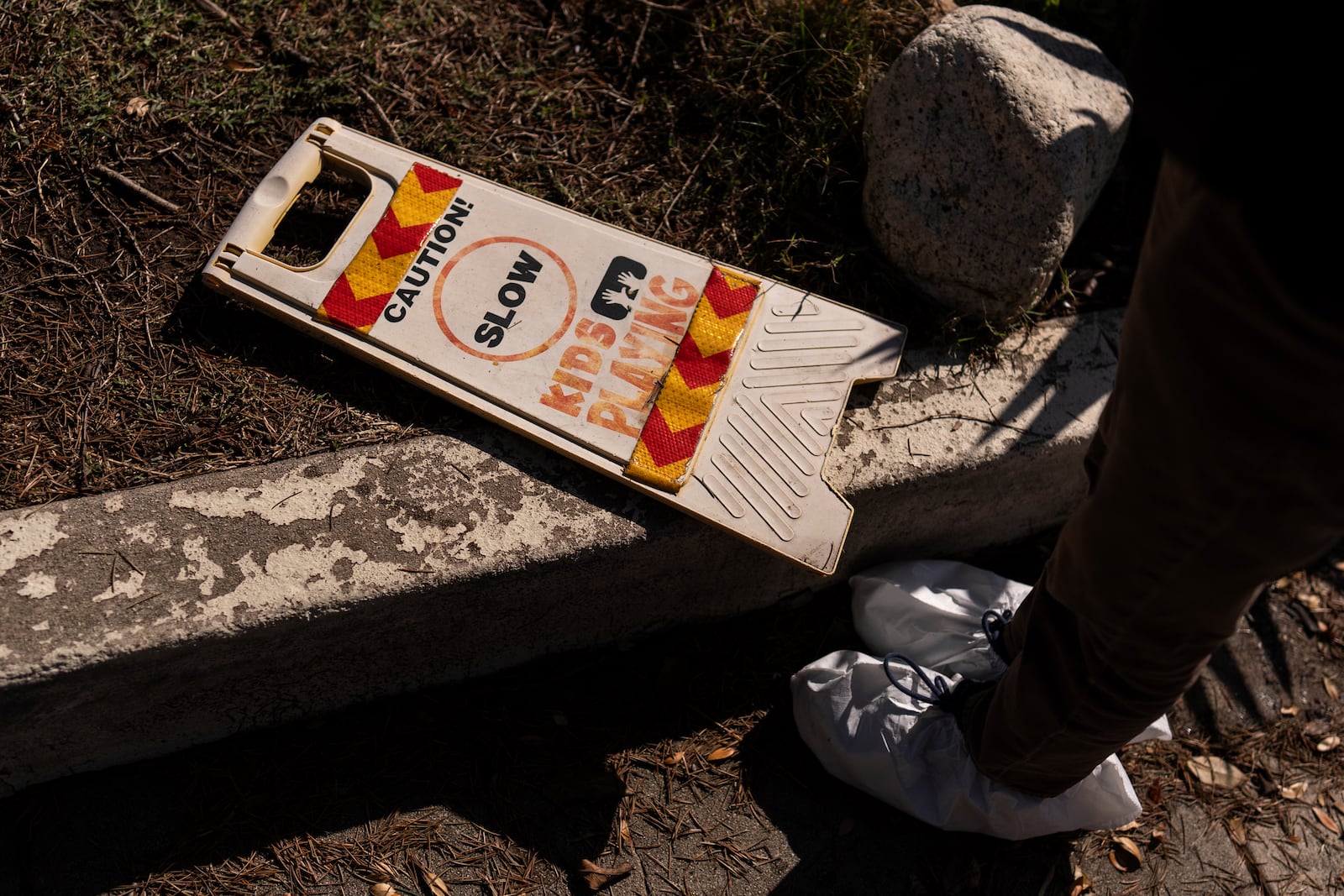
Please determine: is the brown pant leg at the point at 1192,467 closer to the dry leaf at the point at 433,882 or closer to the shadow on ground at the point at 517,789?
the shadow on ground at the point at 517,789

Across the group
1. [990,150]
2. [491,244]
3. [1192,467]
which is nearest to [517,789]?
[491,244]

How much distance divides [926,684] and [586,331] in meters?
1.09

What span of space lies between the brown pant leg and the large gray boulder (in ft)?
2.66

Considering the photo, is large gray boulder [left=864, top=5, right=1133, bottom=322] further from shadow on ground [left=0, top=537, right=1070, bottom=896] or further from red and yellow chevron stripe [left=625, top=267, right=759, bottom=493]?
shadow on ground [left=0, top=537, right=1070, bottom=896]

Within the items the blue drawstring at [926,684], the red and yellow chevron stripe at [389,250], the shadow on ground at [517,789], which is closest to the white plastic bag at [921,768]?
the blue drawstring at [926,684]

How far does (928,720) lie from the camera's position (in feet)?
6.45

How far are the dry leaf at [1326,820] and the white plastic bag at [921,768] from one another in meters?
0.62

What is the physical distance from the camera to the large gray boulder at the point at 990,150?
2.04 meters

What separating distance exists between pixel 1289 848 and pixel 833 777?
1.11 metres

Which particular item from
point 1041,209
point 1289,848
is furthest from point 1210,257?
point 1289,848

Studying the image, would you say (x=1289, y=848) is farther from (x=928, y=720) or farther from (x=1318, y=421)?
(x=1318, y=421)

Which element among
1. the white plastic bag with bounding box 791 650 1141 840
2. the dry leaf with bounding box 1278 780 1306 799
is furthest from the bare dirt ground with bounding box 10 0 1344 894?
the white plastic bag with bounding box 791 650 1141 840

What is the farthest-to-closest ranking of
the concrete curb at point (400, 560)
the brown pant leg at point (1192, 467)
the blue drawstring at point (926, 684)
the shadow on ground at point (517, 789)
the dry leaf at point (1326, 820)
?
the dry leaf at point (1326, 820)
the blue drawstring at point (926, 684)
the shadow on ground at point (517, 789)
the concrete curb at point (400, 560)
the brown pant leg at point (1192, 467)

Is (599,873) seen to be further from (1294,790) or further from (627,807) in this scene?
(1294,790)
